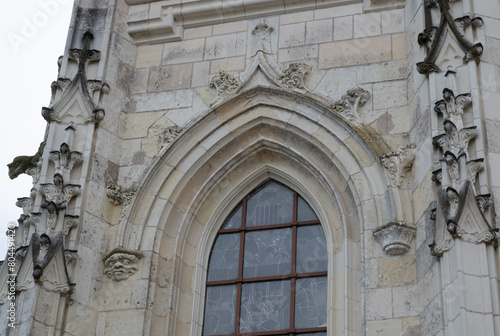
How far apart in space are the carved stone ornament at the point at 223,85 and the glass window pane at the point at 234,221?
1505mm

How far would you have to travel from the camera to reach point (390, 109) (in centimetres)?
1409

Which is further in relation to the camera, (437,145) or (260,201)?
(260,201)

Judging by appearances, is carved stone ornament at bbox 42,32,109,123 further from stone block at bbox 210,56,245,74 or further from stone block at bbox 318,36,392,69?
stone block at bbox 318,36,392,69

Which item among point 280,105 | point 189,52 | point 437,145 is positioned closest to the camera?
point 437,145

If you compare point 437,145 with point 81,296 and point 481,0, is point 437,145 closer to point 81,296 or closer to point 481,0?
point 481,0

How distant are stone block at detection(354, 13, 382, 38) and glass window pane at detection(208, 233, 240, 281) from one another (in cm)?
320

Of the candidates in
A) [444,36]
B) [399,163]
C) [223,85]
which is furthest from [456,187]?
[223,85]

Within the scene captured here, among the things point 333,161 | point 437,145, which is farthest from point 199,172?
point 437,145

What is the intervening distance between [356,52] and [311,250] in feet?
9.12

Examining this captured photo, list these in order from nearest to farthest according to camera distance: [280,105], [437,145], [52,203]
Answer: [437,145] < [52,203] < [280,105]

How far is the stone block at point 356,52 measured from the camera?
14625 mm

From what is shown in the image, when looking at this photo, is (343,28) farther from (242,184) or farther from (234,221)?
(234,221)

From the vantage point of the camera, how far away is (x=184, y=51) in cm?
1562

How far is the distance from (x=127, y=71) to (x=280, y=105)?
242 centimetres
